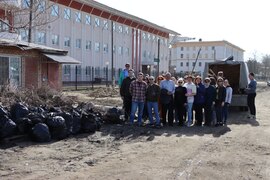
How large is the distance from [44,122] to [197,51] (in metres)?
107

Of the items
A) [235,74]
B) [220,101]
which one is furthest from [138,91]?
[235,74]

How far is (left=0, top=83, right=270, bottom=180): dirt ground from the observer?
6.18 metres

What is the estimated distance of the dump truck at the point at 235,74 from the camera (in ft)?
51.2

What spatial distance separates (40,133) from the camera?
845 cm

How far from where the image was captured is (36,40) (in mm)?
37062

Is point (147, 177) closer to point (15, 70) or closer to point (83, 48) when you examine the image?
point (15, 70)

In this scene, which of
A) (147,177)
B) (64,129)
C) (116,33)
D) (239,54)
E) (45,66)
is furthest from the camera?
(239,54)

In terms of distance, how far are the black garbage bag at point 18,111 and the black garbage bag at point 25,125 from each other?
1.67ft

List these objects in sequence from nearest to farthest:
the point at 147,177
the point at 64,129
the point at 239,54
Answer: the point at 147,177
the point at 64,129
the point at 239,54

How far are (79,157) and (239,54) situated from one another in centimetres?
12986

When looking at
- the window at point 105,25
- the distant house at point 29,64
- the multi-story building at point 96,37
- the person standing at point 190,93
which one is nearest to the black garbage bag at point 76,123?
the person standing at point 190,93

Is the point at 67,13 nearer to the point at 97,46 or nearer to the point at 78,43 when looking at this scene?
the point at 78,43

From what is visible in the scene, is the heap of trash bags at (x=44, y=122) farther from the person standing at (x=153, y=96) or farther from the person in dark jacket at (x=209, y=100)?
the person in dark jacket at (x=209, y=100)

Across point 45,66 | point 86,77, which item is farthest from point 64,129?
point 86,77
